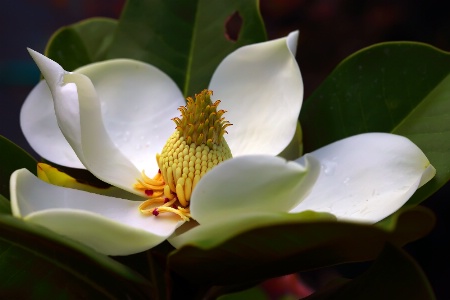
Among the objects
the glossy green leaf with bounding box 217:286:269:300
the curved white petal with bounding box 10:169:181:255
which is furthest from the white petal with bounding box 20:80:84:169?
the glossy green leaf with bounding box 217:286:269:300

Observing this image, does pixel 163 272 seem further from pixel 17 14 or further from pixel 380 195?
pixel 17 14

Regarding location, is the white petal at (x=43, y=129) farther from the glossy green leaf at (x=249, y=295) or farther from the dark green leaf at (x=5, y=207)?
the glossy green leaf at (x=249, y=295)

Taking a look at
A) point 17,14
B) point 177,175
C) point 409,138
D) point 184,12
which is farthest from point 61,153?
point 17,14

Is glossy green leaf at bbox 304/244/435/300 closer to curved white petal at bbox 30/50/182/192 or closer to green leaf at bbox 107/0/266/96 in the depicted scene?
curved white petal at bbox 30/50/182/192

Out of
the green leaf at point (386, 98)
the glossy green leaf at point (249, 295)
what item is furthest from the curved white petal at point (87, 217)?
the glossy green leaf at point (249, 295)

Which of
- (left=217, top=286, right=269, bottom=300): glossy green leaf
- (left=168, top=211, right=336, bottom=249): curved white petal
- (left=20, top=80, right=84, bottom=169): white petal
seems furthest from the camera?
(left=217, top=286, right=269, bottom=300): glossy green leaf

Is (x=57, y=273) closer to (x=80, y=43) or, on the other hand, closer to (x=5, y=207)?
(x=5, y=207)
